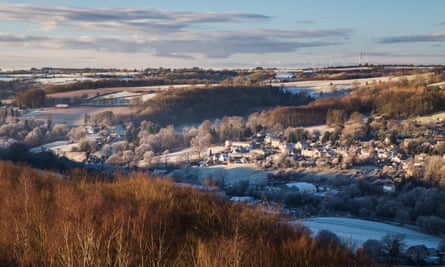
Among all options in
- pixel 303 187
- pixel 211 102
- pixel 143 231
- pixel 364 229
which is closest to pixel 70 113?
pixel 211 102

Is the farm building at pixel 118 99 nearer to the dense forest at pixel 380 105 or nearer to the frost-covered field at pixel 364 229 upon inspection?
the dense forest at pixel 380 105

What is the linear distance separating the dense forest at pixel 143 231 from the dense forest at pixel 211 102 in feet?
113

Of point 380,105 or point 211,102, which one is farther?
point 211,102

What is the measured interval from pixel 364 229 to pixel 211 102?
38366 mm

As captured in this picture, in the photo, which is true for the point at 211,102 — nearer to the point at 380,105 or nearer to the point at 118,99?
the point at 118,99

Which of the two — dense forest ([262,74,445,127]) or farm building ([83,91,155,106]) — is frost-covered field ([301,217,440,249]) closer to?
dense forest ([262,74,445,127])

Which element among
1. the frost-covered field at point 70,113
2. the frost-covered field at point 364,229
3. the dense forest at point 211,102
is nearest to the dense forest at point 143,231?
the frost-covered field at point 364,229

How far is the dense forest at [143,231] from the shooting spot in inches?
306

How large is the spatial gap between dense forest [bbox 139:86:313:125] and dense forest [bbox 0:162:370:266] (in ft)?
113

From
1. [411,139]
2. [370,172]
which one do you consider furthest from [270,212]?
[411,139]

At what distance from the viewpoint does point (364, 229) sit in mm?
16766

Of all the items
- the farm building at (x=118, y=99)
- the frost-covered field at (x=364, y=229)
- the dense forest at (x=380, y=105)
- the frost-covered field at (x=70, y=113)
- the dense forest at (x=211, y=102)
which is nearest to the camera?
the frost-covered field at (x=364, y=229)

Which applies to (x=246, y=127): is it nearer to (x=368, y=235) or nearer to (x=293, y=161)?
(x=293, y=161)

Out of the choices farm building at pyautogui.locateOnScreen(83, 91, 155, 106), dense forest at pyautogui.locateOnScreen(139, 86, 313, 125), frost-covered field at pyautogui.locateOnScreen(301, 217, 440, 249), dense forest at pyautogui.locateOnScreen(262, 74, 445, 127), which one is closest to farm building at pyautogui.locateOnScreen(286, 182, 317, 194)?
frost-covered field at pyautogui.locateOnScreen(301, 217, 440, 249)
